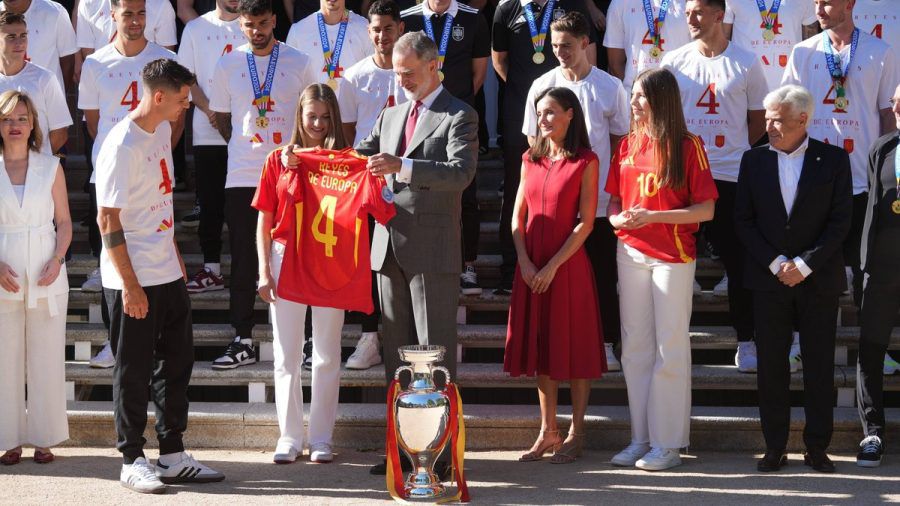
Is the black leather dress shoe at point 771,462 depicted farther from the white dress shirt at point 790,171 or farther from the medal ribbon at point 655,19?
the medal ribbon at point 655,19

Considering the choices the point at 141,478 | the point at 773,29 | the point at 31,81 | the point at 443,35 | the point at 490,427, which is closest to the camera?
the point at 141,478

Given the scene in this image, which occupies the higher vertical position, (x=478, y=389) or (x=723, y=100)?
(x=723, y=100)

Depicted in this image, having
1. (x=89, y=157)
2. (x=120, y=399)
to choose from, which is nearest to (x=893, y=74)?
(x=120, y=399)

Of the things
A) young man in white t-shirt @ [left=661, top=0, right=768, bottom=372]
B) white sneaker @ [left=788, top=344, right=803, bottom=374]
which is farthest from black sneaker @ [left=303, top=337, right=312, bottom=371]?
white sneaker @ [left=788, top=344, right=803, bottom=374]

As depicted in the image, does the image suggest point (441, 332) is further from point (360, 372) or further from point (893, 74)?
point (893, 74)

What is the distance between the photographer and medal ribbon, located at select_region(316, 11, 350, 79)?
330 inches

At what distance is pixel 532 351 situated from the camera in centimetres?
681

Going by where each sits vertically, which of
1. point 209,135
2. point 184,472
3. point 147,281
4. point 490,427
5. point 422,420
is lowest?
point 184,472

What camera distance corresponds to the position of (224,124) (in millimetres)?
7961

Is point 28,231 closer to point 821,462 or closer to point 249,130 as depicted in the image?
point 249,130

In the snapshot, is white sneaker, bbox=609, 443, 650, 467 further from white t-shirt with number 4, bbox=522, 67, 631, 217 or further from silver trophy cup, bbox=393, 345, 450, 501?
white t-shirt with number 4, bbox=522, 67, 631, 217

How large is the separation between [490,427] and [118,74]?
3337 millimetres

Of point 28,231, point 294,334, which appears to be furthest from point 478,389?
point 28,231

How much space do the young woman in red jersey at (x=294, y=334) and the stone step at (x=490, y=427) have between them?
366 mm
